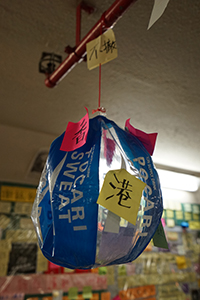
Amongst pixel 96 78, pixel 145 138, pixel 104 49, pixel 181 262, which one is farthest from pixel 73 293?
pixel 104 49

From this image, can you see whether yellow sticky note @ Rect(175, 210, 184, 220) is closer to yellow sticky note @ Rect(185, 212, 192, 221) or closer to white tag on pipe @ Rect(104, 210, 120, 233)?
yellow sticky note @ Rect(185, 212, 192, 221)

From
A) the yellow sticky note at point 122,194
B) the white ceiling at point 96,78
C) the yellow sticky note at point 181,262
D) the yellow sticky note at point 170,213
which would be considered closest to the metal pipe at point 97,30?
the white ceiling at point 96,78

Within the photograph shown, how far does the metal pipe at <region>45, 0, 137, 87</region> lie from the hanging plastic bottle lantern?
0.26 m

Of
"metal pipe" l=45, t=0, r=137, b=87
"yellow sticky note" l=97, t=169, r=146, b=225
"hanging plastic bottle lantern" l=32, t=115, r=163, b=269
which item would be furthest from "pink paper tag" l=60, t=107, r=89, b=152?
"metal pipe" l=45, t=0, r=137, b=87

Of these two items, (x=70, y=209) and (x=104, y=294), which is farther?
(x=104, y=294)

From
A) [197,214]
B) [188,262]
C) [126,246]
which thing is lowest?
[188,262]

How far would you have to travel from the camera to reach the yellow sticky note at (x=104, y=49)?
2.15 ft

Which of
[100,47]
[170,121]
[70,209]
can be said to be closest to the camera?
[70,209]

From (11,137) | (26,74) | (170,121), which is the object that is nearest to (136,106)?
(170,121)

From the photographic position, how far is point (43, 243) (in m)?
0.54

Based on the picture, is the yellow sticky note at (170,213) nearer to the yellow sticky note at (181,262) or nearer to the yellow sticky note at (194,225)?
the yellow sticky note at (194,225)

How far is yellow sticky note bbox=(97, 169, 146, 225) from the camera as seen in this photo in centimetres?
47

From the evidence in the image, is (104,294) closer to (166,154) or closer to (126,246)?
Answer: (166,154)

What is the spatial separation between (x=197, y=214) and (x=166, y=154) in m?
1.12
